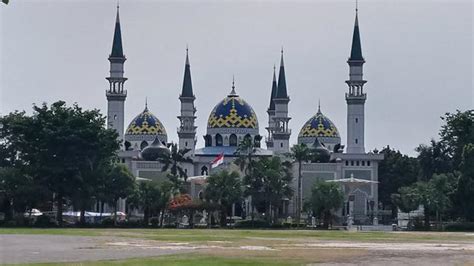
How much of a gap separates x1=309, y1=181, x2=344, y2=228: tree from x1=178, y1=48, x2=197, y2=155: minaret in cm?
3731

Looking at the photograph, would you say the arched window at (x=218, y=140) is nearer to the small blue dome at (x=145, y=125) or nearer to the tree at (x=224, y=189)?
the small blue dome at (x=145, y=125)

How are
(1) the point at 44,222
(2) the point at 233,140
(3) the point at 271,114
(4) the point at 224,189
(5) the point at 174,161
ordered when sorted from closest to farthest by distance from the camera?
(1) the point at 44,222 → (4) the point at 224,189 → (5) the point at 174,161 → (2) the point at 233,140 → (3) the point at 271,114

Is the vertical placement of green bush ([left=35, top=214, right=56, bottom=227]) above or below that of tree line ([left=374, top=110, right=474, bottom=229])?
below

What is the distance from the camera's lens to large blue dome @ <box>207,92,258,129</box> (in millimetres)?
133125

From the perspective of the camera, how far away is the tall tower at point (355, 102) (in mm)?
120875

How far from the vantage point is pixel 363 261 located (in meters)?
33.9

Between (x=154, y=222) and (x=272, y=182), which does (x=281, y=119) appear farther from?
(x=154, y=222)

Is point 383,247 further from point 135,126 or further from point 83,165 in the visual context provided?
point 135,126

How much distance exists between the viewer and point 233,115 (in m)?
133

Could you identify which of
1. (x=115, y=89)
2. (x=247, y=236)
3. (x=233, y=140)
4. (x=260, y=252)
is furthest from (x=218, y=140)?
(x=260, y=252)

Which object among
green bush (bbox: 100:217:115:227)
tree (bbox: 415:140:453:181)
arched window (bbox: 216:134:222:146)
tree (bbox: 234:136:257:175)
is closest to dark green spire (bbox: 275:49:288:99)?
arched window (bbox: 216:134:222:146)

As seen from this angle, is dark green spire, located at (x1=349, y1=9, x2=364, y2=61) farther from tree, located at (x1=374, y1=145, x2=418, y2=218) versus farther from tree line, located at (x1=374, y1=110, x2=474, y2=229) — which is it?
tree line, located at (x1=374, y1=110, x2=474, y2=229)

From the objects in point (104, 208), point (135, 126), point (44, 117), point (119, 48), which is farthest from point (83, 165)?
point (135, 126)

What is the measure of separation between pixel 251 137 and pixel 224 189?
38539 millimetres
